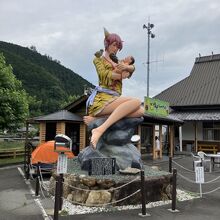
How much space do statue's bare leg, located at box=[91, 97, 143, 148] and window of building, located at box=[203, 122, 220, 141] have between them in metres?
18.5

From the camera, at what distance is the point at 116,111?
10594mm

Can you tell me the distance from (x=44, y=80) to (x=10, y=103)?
54.2 m

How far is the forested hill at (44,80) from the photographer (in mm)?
67500

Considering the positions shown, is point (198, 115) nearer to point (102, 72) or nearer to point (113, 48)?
point (113, 48)

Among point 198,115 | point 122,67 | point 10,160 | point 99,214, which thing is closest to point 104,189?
point 99,214

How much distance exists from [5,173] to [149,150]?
12.9 m

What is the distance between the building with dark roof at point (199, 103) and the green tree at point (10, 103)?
12.5m

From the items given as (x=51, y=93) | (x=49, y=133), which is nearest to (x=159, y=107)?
(x=49, y=133)

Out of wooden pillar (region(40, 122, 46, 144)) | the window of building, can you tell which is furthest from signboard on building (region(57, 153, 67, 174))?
the window of building

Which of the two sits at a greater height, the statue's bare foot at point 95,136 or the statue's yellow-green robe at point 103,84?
the statue's yellow-green robe at point 103,84

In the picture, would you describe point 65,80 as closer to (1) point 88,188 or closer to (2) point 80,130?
(2) point 80,130

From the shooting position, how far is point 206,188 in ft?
38.7

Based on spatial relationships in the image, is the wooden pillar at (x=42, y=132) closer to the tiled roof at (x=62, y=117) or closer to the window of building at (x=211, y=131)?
the tiled roof at (x=62, y=117)

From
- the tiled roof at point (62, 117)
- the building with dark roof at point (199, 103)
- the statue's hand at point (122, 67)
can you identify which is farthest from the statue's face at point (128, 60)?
the building with dark roof at point (199, 103)
